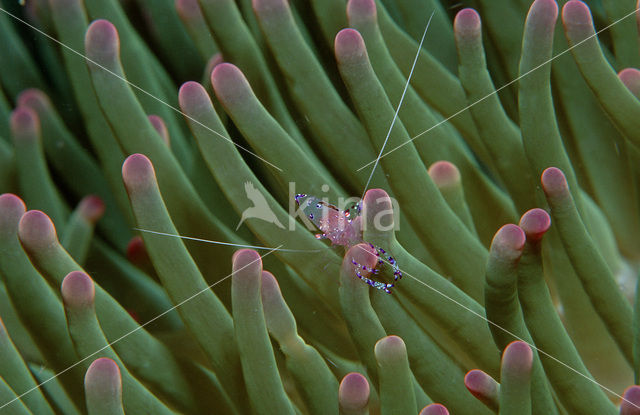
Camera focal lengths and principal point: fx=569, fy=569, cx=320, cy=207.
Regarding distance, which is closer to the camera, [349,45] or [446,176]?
[349,45]

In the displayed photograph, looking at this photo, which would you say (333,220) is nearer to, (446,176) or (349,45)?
(446,176)

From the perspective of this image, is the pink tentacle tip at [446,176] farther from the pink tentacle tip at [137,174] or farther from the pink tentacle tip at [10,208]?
the pink tentacle tip at [10,208]

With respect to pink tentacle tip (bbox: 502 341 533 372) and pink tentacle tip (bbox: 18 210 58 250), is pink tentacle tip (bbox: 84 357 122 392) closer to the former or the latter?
pink tentacle tip (bbox: 18 210 58 250)

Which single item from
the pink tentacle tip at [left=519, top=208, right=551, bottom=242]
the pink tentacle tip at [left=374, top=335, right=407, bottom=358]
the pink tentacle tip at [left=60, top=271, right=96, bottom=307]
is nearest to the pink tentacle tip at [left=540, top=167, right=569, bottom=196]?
the pink tentacle tip at [left=519, top=208, right=551, bottom=242]

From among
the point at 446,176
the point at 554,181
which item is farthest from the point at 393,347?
the point at 446,176

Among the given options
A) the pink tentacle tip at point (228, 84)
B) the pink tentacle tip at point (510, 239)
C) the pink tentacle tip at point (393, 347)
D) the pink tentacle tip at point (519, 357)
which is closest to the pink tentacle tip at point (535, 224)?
the pink tentacle tip at point (510, 239)

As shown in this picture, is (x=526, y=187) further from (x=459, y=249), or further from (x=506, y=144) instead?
(x=459, y=249)

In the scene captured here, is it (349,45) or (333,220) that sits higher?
(349,45)
